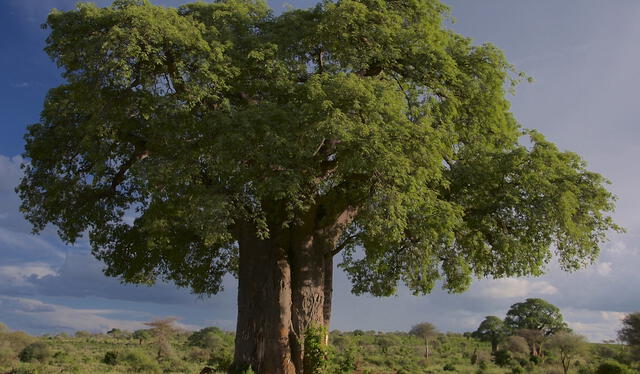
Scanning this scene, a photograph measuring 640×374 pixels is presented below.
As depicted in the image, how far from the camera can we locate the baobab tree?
42.4ft

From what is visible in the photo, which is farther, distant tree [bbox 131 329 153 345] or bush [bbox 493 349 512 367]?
distant tree [bbox 131 329 153 345]

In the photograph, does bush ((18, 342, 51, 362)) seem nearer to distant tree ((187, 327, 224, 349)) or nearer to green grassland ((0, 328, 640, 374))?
green grassland ((0, 328, 640, 374))

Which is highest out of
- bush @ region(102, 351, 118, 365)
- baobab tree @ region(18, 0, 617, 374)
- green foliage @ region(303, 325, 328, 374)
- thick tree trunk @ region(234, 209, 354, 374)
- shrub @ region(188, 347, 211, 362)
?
baobab tree @ region(18, 0, 617, 374)

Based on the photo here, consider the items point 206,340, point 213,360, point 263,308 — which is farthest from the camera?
point 206,340

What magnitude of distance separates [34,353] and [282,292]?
27.4m

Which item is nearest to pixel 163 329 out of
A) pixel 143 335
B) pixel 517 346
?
pixel 143 335

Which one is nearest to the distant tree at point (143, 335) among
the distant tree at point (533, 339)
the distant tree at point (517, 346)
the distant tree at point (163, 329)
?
the distant tree at point (163, 329)

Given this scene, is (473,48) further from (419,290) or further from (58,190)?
(58,190)

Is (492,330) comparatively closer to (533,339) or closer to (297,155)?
(533,339)

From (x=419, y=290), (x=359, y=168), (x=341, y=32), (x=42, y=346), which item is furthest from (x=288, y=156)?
(x=42, y=346)

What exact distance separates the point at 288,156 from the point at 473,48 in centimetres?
830

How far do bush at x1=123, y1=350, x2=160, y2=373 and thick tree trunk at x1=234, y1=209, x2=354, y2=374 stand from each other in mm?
16628

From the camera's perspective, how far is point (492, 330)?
65062 mm

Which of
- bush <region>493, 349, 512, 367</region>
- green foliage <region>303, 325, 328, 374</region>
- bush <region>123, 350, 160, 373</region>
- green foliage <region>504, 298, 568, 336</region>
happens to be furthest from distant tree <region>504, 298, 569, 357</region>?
green foliage <region>303, 325, 328, 374</region>
